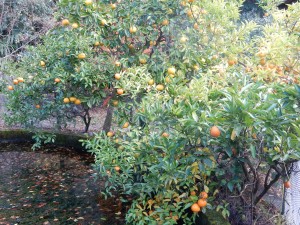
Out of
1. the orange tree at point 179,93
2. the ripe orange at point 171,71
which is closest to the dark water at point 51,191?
the orange tree at point 179,93

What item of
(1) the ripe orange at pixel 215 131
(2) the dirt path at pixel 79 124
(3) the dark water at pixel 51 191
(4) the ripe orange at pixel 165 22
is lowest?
(3) the dark water at pixel 51 191

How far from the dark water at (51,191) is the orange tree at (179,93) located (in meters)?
0.59

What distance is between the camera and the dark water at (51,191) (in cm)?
391

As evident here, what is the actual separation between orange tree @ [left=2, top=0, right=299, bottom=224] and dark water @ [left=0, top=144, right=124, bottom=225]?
0.59 metres

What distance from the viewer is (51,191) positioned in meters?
4.68

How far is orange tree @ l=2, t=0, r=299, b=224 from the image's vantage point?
2.26 m

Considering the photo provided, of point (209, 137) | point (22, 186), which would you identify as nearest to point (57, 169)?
point (22, 186)

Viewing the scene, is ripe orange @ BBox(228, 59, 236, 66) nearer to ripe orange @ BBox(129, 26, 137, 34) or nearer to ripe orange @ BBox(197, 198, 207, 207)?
ripe orange @ BBox(129, 26, 137, 34)

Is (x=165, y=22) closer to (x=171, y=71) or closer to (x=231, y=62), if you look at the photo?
(x=171, y=71)

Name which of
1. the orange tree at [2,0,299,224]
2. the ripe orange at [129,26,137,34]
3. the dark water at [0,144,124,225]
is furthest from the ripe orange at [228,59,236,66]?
the dark water at [0,144,124,225]

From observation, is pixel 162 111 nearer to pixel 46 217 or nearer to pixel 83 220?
pixel 83 220

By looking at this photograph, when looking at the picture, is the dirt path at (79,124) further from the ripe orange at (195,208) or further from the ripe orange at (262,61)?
the ripe orange at (195,208)

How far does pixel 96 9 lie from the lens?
13.1ft

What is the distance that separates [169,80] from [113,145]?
0.92 m
